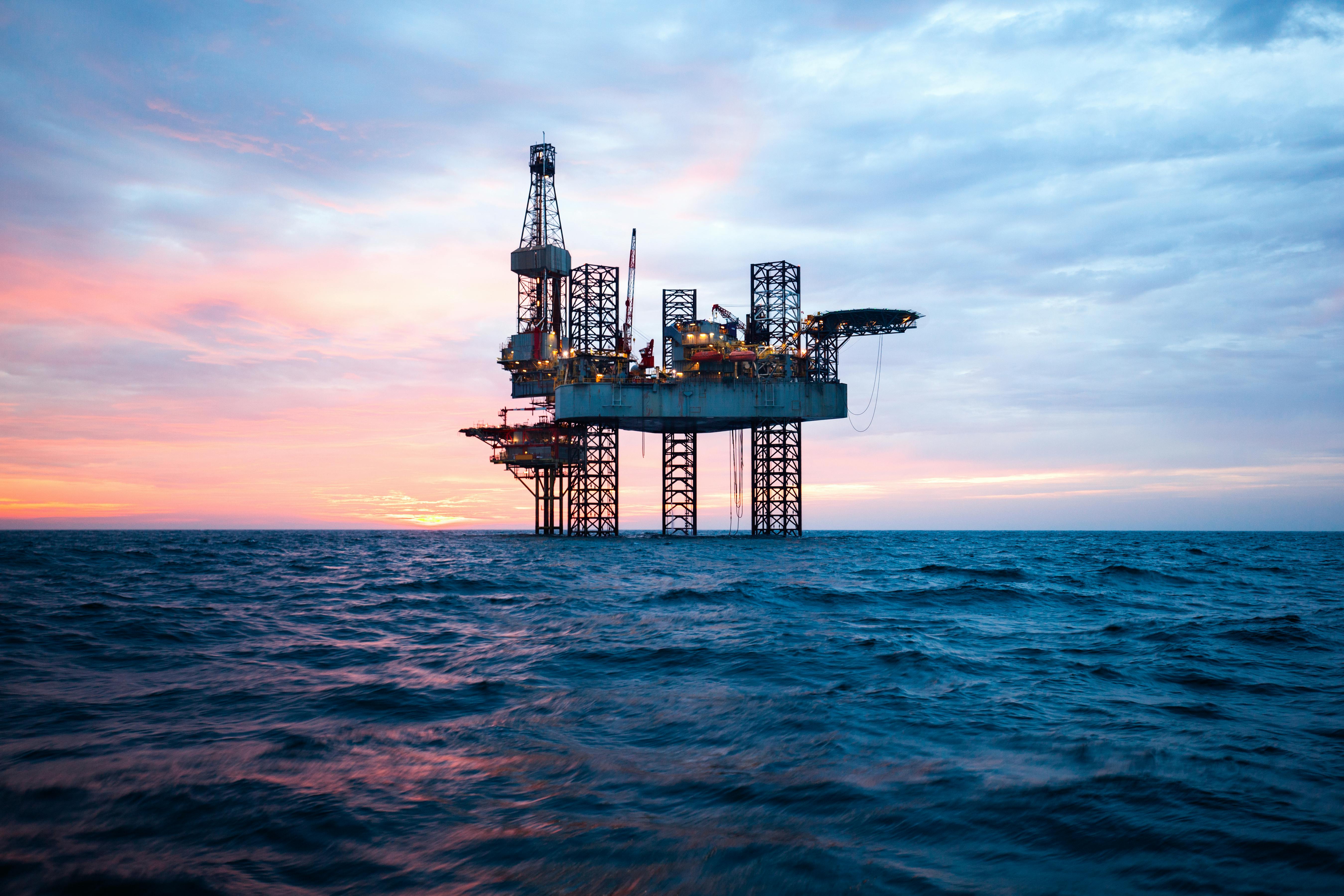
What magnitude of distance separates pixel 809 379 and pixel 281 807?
64.1 meters

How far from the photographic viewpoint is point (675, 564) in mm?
42656

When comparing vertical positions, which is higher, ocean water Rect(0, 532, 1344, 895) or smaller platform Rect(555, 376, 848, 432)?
smaller platform Rect(555, 376, 848, 432)

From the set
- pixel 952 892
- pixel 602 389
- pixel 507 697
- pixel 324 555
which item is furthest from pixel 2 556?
pixel 952 892

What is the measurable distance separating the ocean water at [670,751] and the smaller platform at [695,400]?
4419 centimetres

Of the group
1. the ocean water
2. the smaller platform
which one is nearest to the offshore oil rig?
the smaller platform

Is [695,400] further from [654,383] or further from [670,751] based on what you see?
[670,751]

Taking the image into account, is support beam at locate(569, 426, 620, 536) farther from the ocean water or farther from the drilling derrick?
the ocean water

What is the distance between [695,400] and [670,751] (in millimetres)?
57453

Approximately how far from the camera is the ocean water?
630cm

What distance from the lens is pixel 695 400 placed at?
66.1 metres

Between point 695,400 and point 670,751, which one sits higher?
point 695,400

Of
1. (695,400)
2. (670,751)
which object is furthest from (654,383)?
(670,751)

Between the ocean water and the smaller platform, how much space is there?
44.2 metres

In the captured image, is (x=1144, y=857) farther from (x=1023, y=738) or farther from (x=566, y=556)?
(x=566, y=556)
